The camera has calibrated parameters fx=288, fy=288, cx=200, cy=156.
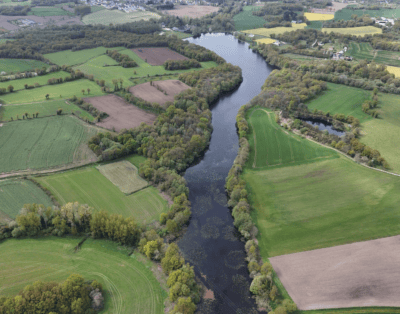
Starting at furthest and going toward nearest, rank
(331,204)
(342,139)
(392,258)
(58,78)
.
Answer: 1. (58,78)
2. (342,139)
3. (331,204)
4. (392,258)

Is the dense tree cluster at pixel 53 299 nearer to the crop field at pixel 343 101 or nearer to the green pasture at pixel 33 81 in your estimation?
the green pasture at pixel 33 81

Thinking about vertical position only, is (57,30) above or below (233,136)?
above

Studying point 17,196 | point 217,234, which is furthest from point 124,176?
point 217,234

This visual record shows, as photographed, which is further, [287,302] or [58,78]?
[58,78]

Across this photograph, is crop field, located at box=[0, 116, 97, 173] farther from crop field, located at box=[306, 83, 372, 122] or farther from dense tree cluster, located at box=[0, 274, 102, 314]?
crop field, located at box=[306, 83, 372, 122]

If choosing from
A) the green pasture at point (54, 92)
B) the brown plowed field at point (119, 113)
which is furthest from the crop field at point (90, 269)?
the green pasture at point (54, 92)

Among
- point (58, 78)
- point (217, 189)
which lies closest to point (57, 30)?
point (58, 78)

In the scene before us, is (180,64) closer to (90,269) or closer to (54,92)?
(54,92)

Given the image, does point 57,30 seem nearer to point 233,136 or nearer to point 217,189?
point 233,136
